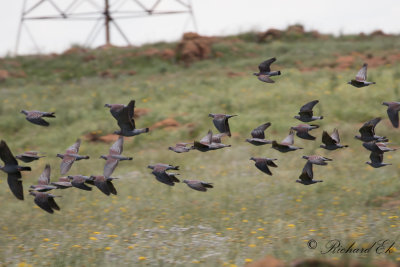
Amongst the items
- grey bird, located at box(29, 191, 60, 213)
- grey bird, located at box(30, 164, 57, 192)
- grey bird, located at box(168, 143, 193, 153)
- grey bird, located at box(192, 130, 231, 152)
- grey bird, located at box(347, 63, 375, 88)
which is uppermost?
grey bird, located at box(347, 63, 375, 88)

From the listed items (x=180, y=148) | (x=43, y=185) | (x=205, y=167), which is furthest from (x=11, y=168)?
(x=205, y=167)

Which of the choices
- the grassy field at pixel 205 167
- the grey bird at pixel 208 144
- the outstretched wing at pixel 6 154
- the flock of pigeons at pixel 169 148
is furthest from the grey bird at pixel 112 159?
the grassy field at pixel 205 167

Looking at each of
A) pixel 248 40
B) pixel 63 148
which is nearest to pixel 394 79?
pixel 63 148

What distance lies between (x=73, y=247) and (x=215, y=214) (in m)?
2.62

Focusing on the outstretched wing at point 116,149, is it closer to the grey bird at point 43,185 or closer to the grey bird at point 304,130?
the grey bird at point 43,185

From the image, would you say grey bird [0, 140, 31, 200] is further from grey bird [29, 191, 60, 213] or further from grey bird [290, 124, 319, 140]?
grey bird [290, 124, 319, 140]

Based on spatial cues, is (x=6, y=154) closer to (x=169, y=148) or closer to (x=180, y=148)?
(x=169, y=148)

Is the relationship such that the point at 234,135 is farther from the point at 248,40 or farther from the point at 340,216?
the point at 248,40

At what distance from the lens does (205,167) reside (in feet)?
41.5

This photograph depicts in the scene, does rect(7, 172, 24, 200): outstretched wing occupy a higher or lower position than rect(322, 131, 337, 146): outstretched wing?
lower

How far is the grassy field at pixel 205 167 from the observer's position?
707 centimetres

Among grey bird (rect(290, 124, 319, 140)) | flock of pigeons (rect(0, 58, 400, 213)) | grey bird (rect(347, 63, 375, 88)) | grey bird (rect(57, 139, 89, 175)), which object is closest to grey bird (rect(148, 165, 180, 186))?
flock of pigeons (rect(0, 58, 400, 213))

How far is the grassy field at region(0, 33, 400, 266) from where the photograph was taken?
707 cm

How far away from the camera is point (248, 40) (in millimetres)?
30109
